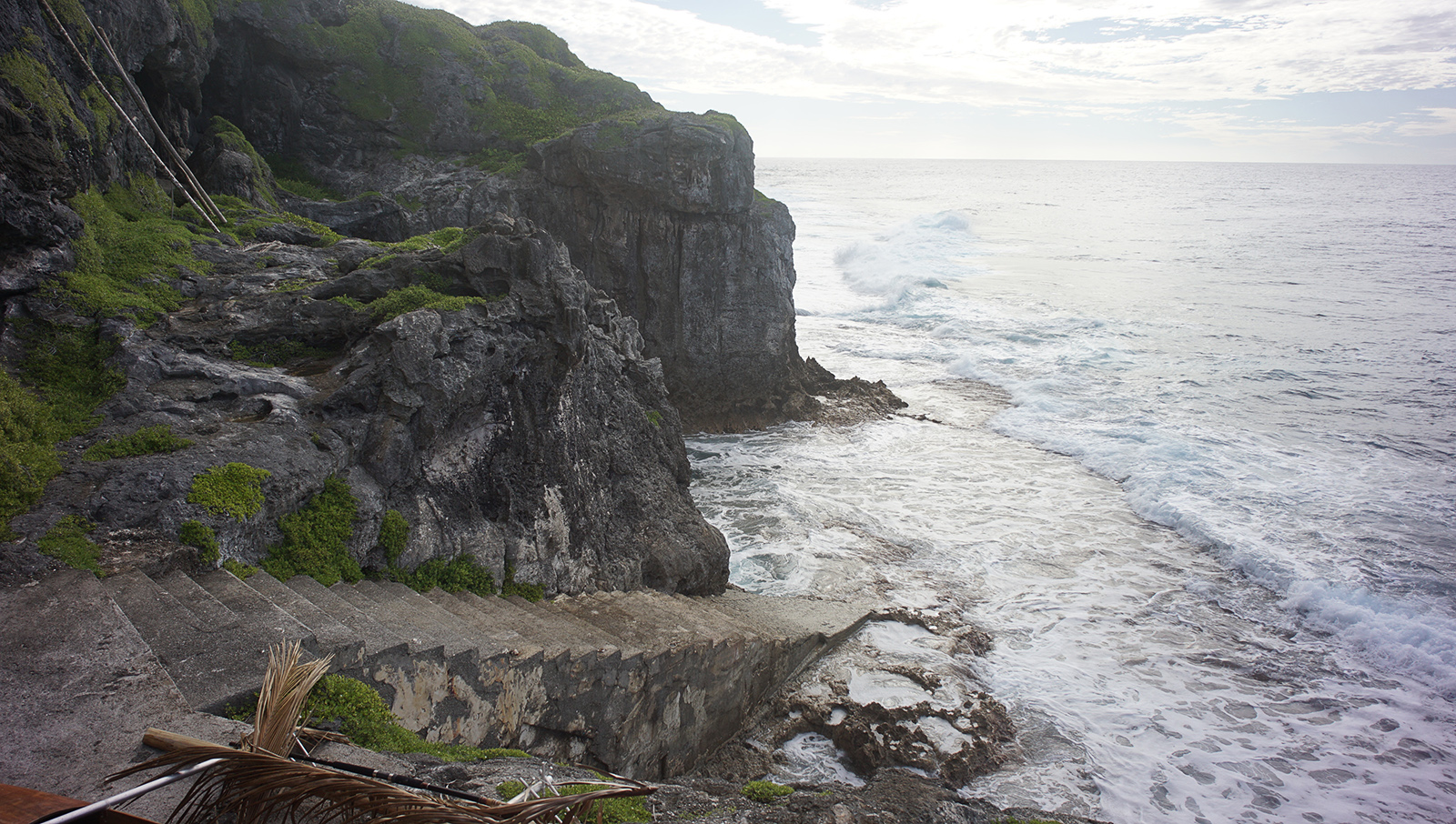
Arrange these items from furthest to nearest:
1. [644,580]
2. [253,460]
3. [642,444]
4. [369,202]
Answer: [369,202], [642,444], [644,580], [253,460]

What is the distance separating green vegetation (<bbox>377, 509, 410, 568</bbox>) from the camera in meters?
7.92

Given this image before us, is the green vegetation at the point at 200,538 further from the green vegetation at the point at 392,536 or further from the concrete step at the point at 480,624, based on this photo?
the concrete step at the point at 480,624

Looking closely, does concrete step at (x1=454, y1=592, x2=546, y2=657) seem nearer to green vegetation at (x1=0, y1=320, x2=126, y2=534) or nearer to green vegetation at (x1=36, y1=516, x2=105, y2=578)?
green vegetation at (x1=36, y1=516, x2=105, y2=578)

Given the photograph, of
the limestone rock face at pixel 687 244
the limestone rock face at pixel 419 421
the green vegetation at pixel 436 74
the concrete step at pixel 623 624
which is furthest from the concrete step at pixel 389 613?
the green vegetation at pixel 436 74

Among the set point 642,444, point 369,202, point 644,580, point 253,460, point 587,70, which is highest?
point 587,70

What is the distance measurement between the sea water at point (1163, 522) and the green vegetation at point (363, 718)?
6763 mm

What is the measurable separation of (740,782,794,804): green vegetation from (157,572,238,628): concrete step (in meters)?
4.15

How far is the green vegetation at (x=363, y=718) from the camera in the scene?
4.90m

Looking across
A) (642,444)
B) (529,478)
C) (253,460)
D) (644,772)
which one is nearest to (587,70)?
(642,444)

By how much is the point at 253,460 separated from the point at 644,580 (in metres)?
5.56

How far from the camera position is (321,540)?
24.2 ft

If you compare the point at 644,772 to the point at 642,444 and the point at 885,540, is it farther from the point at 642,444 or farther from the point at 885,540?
the point at 885,540

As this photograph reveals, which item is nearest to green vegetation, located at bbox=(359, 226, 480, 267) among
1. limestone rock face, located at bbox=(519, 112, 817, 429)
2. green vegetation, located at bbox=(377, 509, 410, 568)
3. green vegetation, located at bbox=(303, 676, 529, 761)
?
green vegetation, located at bbox=(377, 509, 410, 568)

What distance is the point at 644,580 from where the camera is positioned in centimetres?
1111
